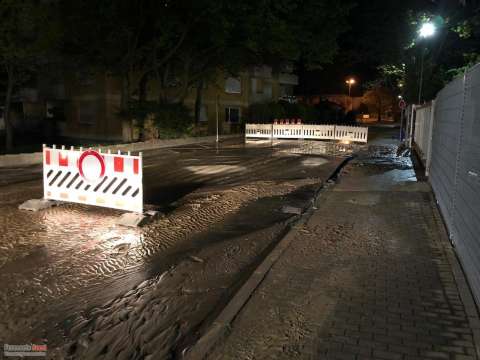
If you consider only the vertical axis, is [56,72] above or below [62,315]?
above

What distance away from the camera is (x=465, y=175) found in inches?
226

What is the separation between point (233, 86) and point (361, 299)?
37.6 metres

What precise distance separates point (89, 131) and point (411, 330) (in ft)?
107

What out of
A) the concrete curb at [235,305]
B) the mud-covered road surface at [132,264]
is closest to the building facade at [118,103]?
the mud-covered road surface at [132,264]

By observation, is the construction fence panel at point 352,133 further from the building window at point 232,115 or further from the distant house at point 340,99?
the distant house at point 340,99

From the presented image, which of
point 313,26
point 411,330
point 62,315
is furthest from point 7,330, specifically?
point 313,26

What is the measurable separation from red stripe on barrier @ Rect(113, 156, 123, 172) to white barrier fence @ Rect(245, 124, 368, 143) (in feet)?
71.7

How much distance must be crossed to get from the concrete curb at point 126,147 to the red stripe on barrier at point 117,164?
9760 mm

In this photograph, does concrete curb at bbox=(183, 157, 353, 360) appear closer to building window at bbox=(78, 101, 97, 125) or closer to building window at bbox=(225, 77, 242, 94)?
building window at bbox=(78, 101, 97, 125)

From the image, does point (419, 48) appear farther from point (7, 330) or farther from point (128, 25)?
point (7, 330)

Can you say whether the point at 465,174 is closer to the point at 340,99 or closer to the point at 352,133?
the point at 352,133

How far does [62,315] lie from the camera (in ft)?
15.6

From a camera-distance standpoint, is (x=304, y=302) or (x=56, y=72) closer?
(x=304, y=302)

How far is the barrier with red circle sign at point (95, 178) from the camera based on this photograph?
27.6ft
